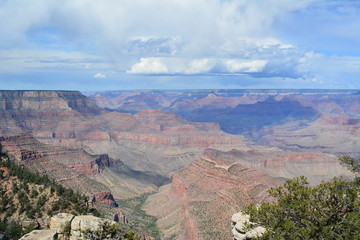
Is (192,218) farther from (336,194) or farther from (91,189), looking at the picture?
(336,194)

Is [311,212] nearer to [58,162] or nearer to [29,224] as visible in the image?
[29,224]

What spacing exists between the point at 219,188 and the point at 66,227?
192 ft

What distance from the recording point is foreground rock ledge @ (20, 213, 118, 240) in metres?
28.6

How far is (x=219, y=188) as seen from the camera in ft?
280

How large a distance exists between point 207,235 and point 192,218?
8557mm

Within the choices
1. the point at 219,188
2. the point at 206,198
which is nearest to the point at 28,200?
the point at 206,198

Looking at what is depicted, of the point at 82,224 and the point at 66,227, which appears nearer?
the point at 66,227

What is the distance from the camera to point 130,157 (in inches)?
7672

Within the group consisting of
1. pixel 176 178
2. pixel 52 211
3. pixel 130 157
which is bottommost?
pixel 130 157

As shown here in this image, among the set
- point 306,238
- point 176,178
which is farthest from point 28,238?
point 176,178

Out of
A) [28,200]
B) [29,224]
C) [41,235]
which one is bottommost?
[28,200]

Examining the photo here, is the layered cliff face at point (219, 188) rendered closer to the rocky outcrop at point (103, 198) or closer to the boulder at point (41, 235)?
the rocky outcrop at point (103, 198)

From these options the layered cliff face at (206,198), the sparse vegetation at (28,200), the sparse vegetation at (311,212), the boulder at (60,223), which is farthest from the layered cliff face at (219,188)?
the sparse vegetation at (311,212)

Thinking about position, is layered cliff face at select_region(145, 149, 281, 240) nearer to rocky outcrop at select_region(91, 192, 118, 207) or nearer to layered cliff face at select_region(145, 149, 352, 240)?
layered cliff face at select_region(145, 149, 352, 240)
